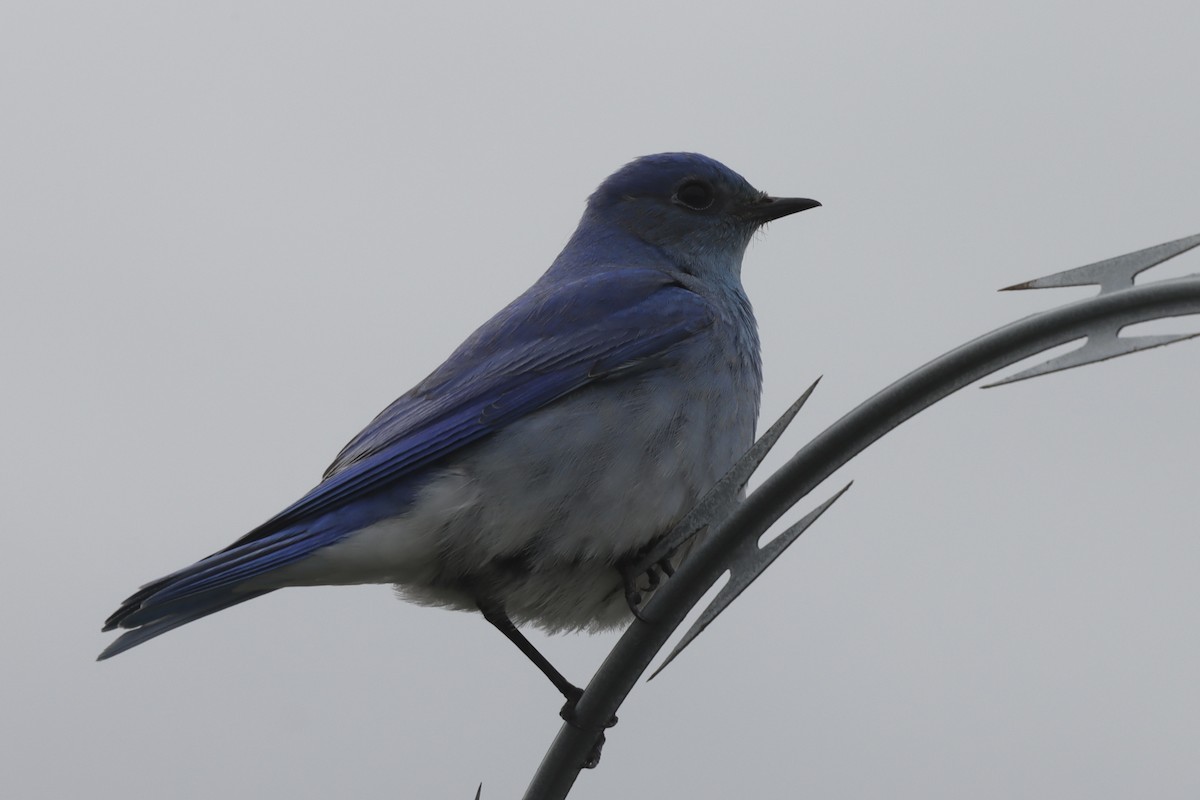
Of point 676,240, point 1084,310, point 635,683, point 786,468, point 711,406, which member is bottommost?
point 635,683

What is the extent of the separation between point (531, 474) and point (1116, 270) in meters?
2.16

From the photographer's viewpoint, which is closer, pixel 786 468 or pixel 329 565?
pixel 786 468

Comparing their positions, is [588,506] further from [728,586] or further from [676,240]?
[676,240]

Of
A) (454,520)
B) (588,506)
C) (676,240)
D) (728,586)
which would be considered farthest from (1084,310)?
(676,240)

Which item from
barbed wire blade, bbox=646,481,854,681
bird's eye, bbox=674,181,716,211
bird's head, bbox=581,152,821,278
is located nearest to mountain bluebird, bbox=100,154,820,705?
bird's head, bbox=581,152,821,278

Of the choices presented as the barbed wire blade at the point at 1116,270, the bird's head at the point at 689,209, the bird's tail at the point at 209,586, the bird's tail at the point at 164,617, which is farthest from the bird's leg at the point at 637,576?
the barbed wire blade at the point at 1116,270

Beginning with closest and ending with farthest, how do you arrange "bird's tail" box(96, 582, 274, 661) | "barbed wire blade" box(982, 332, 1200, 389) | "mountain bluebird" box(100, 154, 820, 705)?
1. "barbed wire blade" box(982, 332, 1200, 389)
2. "bird's tail" box(96, 582, 274, 661)
3. "mountain bluebird" box(100, 154, 820, 705)

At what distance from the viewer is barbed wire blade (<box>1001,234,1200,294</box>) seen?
2766mm

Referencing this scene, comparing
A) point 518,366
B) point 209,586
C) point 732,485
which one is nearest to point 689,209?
point 518,366

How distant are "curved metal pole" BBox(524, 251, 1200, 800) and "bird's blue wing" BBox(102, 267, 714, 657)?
1.36 m

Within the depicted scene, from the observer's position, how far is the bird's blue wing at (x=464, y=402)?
4312 mm

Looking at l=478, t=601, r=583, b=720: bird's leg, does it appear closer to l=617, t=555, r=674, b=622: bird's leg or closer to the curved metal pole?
l=617, t=555, r=674, b=622: bird's leg

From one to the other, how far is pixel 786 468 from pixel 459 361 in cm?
241

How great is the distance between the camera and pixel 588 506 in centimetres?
448
